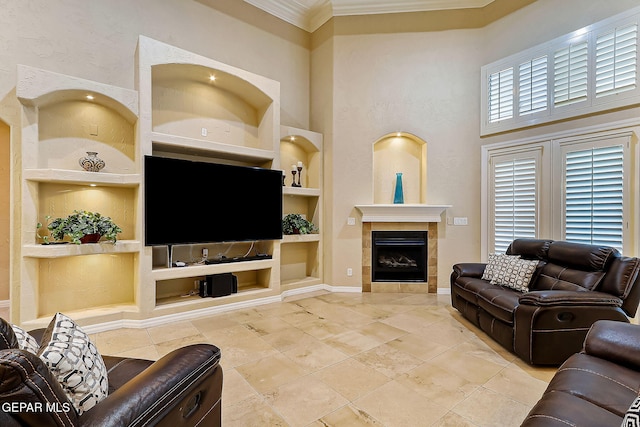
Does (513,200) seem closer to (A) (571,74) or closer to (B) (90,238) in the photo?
(A) (571,74)

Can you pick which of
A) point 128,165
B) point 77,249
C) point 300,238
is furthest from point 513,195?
point 77,249

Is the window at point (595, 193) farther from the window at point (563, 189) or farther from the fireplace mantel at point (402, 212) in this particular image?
the fireplace mantel at point (402, 212)

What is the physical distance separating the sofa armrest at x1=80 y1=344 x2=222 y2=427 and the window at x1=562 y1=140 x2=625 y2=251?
14.5 ft

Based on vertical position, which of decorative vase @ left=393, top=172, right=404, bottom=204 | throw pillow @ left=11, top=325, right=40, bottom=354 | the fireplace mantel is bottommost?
throw pillow @ left=11, top=325, right=40, bottom=354

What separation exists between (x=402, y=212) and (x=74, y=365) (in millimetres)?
4443

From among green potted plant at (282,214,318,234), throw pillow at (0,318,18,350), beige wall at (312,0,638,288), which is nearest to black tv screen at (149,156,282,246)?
green potted plant at (282,214,318,234)

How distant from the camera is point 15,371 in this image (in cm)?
81

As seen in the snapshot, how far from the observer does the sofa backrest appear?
261 centimetres

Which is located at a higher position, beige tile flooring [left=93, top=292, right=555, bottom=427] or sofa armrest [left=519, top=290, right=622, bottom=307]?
sofa armrest [left=519, top=290, right=622, bottom=307]

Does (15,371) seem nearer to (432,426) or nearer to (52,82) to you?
(432,426)

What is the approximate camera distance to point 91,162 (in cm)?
339

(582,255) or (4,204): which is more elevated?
(4,204)

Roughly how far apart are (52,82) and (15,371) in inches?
137

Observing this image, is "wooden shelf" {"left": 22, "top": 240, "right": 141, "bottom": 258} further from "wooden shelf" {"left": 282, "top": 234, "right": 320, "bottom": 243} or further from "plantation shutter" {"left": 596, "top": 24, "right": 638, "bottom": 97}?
"plantation shutter" {"left": 596, "top": 24, "right": 638, "bottom": 97}
